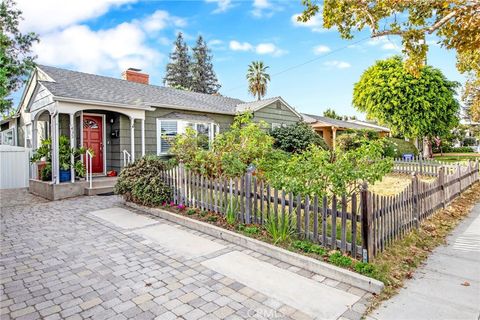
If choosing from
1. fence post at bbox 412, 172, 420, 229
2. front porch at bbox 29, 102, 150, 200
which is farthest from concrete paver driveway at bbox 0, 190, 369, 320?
front porch at bbox 29, 102, 150, 200

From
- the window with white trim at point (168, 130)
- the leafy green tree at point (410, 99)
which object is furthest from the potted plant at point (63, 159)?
the leafy green tree at point (410, 99)

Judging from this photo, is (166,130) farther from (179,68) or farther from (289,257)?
(179,68)

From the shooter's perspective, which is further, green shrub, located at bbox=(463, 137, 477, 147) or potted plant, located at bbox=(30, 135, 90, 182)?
green shrub, located at bbox=(463, 137, 477, 147)

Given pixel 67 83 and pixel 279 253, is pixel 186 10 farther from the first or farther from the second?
pixel 279 253

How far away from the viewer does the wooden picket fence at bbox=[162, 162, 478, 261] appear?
159 inches

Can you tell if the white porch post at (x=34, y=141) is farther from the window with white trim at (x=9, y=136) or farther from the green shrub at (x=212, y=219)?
the green shrub at (x=212, y=219)

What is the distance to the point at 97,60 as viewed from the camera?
1623 centimetres

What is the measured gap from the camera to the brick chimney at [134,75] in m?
16.0

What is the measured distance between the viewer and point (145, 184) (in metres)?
7.27

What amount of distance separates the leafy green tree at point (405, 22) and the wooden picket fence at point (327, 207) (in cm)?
331

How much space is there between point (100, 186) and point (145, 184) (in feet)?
11.5

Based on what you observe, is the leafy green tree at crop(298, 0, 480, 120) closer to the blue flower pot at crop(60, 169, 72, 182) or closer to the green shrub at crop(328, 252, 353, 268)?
the green shrub at crop(328, 252, 353, 268)

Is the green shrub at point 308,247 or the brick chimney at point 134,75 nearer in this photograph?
the green shrub at point 308,247

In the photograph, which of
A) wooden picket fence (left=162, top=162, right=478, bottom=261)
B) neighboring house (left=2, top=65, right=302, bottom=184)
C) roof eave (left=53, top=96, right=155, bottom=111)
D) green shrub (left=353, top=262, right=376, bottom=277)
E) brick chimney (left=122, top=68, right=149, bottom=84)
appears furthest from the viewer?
brick chimney (left=122, top=68, right=149, bottom=84)
